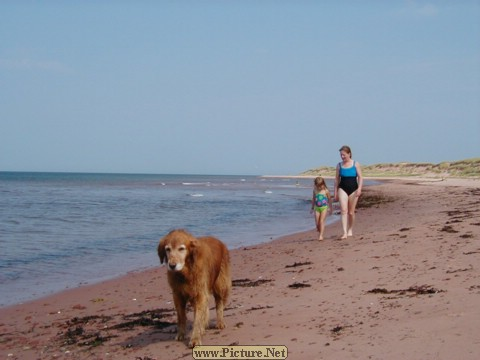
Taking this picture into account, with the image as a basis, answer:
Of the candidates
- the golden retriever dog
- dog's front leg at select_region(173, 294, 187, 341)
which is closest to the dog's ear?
the golden retriever dog

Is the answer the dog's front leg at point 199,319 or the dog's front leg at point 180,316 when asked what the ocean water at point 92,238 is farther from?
the dog's front leg at point 199,319

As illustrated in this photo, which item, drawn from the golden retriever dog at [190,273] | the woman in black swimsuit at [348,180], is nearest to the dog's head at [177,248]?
the golden retriever dog at [190,273]

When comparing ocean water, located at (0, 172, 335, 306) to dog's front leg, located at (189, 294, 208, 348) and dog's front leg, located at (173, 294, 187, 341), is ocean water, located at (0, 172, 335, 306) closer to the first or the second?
dog's front leg, located at (173, 294, 187, 341)

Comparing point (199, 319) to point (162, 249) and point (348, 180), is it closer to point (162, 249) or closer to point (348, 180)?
point (162, 249)

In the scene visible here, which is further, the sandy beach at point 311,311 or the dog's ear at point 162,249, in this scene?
the dog's ear at point 162,249

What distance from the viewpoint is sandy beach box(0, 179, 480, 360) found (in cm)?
473

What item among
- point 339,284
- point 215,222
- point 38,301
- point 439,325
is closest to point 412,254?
point 339,284

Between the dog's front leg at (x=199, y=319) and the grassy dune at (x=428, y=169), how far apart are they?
6056 cm

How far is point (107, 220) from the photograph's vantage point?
912 inches

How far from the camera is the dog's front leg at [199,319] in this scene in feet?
18.3

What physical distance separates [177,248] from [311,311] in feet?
6.27

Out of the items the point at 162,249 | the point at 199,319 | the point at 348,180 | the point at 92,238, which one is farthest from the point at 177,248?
the point at 92,238

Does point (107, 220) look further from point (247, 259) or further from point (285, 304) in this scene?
point (285, 304)

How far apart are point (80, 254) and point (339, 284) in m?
8.57
